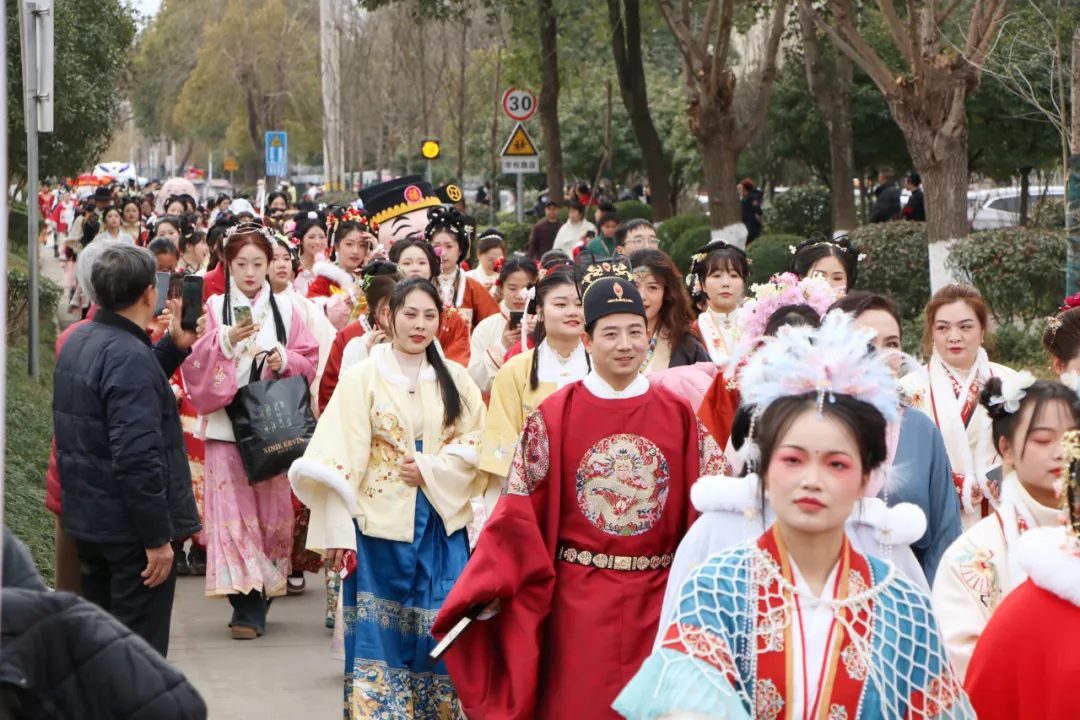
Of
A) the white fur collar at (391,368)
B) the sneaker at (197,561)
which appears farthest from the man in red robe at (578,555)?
the sneaker at (197,561)

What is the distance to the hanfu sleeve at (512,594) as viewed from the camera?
16.5 feet

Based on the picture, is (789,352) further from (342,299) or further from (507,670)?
(342,299)

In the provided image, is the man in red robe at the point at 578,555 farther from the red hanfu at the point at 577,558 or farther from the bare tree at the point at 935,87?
the bare tree at the point at 935,87

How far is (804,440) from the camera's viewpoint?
328cm

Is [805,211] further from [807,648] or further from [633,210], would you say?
[807,648]

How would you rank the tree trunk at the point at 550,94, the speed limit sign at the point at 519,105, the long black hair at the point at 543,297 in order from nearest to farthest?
the long black hair at the point at 543,297 → the speed limit sign at the point at 519,105 → the tree trunk at the point at 550,94

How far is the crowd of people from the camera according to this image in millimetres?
3273

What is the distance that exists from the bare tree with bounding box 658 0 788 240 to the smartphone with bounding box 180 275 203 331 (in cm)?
1148

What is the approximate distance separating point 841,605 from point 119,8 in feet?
60.3

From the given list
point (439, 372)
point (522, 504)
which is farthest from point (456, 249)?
point (522, 504)

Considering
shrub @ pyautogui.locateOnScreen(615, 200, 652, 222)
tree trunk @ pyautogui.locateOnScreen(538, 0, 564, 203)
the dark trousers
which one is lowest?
the dark trousers

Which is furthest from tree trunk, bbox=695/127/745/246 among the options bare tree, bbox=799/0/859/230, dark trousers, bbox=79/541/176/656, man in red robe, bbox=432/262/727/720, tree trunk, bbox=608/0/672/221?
man in red robe, bbox=432/262/727/720

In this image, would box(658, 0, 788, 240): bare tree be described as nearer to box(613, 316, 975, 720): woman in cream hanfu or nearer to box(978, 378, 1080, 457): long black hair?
box(978, 378, 1080, 457): long black hair

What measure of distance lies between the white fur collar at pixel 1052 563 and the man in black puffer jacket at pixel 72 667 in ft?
5.89
